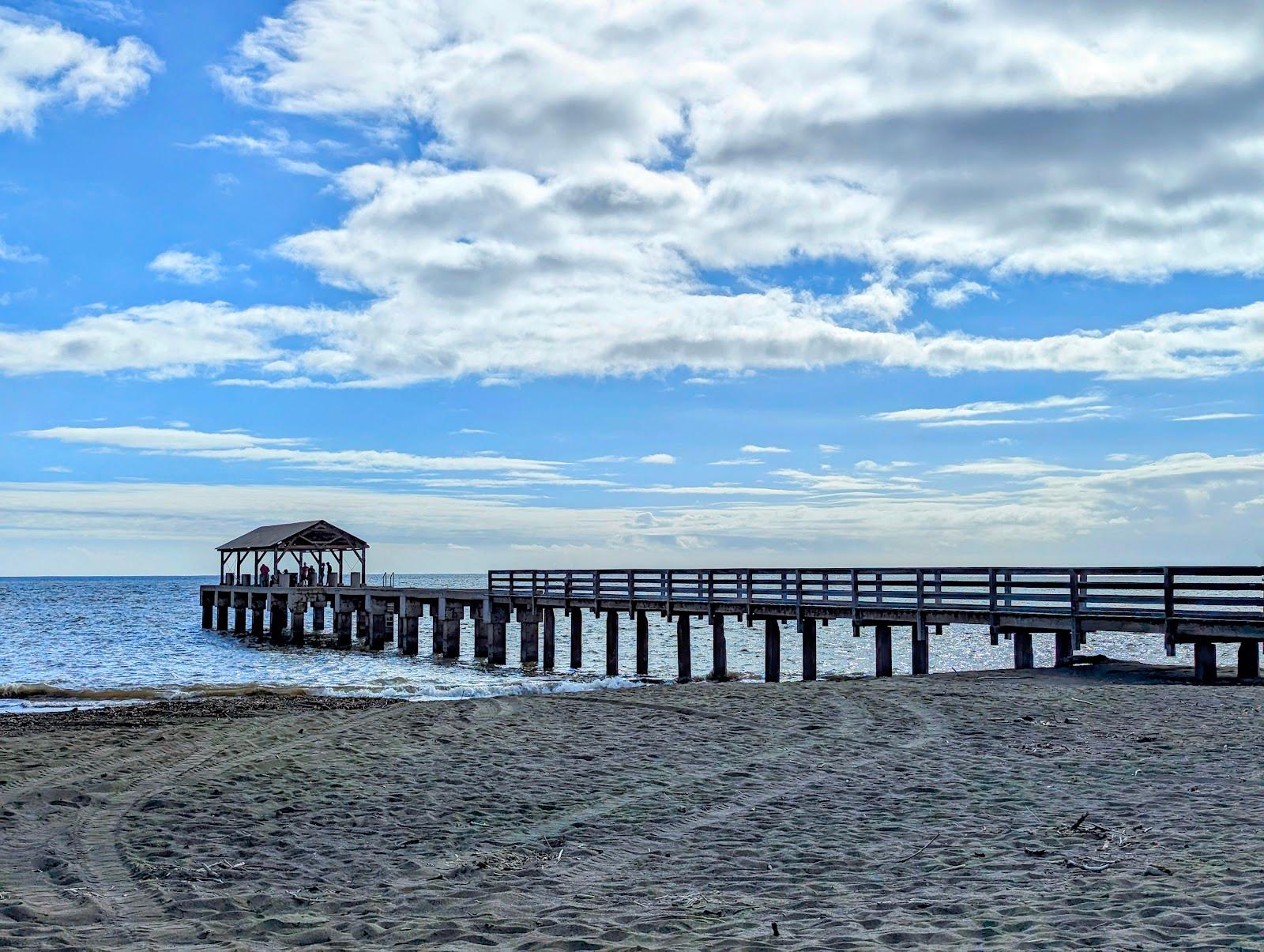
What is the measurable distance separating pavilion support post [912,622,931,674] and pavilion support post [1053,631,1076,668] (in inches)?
102

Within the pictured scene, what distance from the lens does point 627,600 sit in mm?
→ 29984

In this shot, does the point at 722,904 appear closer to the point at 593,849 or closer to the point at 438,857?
the point at 593,849

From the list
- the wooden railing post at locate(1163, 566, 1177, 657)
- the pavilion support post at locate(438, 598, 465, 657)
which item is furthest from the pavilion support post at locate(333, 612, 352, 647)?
the wooden railing post at locate(1163, 566, 1177, 657)

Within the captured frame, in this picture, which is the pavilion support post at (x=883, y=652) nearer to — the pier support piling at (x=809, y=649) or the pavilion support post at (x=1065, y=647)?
the pier support piling at (x=809, y=649)

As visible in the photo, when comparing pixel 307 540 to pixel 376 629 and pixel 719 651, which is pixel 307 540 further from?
pixel 719 651

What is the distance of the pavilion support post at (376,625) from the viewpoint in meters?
41.5

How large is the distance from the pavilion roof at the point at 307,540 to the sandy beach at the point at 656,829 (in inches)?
1267

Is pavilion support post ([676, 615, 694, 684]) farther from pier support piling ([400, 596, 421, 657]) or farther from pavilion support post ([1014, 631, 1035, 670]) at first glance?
pier support piling ([400, 596, 421, 657])

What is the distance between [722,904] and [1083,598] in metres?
15.3

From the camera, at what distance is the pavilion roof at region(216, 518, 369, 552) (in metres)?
47.3

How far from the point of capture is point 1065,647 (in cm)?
2155

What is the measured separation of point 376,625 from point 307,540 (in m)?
7.70

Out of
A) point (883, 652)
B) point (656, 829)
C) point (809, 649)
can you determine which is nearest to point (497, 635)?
point (809, 649)

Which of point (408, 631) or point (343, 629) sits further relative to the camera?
point (343, 629)
